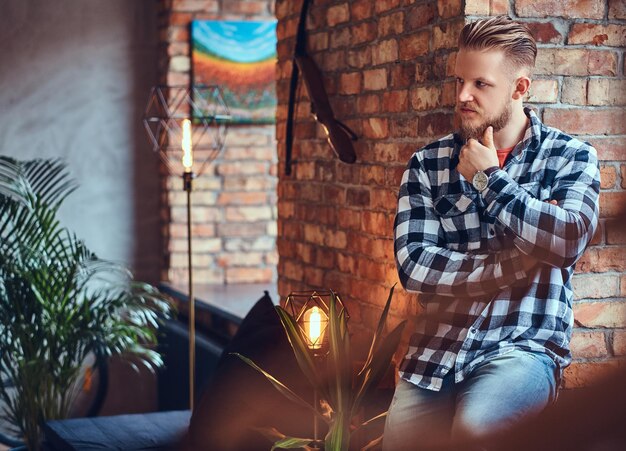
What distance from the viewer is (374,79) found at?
2.76 m

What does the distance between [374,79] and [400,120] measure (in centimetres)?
23

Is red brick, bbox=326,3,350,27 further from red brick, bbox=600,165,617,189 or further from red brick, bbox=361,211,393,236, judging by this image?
red brick, bbox=600,165,617,189

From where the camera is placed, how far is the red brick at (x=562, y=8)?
224cm

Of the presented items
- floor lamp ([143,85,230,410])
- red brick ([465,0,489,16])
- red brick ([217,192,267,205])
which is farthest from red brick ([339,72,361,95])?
red brick ([217,192,267,205])

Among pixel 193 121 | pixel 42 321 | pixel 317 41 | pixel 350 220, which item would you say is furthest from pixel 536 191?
pixel 193 121

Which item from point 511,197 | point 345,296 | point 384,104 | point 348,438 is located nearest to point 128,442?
point 345,296

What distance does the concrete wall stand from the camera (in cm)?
491

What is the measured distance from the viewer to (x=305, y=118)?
3.32 meters

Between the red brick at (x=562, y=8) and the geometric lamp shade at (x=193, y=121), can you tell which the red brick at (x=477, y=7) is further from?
the geometric lamp shade at (x=193, y=121)

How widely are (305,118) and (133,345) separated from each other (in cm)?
143

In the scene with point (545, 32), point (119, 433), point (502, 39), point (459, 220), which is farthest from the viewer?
point (119, 433)

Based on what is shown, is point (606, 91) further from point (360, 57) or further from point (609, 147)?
point (360, 57)

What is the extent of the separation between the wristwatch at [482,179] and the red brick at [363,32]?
101cm

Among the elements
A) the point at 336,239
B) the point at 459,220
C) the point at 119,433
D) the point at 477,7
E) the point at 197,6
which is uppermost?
the point at 197,6
